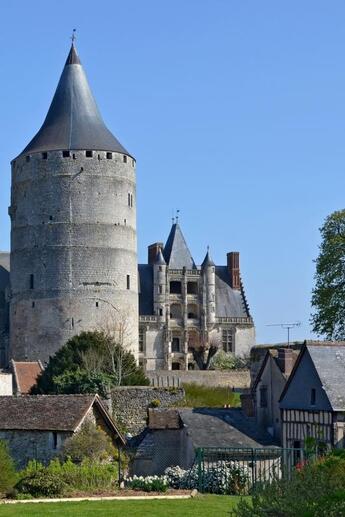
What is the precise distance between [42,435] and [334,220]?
22367mm

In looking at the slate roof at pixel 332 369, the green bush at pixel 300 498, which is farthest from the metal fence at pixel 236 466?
the green bush at pixel 300 498

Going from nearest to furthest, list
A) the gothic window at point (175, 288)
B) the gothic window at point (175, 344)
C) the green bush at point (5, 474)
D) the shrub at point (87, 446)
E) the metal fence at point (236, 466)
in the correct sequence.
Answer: the green bush at point (5, 474) < the metal fence at point (236, 466) < the shrub at point (87, 446) < the gothic window at point (175, 344) < the gothic window at point (175, 288)

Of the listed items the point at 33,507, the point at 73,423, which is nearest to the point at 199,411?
the point at 73,423

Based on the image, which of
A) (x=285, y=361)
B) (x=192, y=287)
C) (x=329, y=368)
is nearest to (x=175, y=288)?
(x=192, y=287)

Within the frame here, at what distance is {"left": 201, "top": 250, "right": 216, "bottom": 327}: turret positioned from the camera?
7025cm

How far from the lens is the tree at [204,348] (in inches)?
2717

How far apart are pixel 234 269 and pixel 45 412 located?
4641 centimetres

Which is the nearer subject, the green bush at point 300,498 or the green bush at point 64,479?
the green bush at point 300,498

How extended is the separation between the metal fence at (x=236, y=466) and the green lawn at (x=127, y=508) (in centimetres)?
247

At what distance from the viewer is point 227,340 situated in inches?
2766

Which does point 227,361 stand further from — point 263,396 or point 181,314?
point 263,396

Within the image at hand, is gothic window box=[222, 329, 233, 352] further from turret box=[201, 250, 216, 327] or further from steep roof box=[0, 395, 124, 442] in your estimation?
steep roof box=[0, 395, 124, 442]

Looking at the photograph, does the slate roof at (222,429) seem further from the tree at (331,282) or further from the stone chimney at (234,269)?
the stone chimney at (234,269)

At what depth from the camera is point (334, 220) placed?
46719 millimetres
